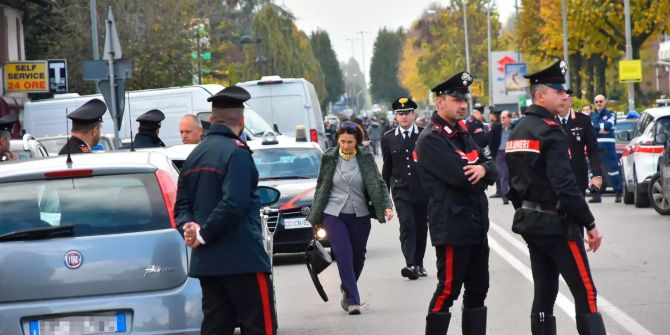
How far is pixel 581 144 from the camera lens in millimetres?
14000

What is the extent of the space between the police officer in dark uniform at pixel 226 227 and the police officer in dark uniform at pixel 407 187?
21.6 feet

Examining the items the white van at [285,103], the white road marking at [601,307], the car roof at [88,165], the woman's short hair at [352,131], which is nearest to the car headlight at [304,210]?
the white road marking at [601,307]

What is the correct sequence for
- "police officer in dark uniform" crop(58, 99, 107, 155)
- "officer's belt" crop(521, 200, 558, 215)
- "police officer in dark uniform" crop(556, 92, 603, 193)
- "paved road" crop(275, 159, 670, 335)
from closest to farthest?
"officer's belt" crop(521, 200, 558, 215) → "paved road" crop(275, 159, 670, 335) → "police officer in dark uniform" crop(58, 99, 107, 155) → "police officer in dark uniform" crop(556, 92, 603, 193)

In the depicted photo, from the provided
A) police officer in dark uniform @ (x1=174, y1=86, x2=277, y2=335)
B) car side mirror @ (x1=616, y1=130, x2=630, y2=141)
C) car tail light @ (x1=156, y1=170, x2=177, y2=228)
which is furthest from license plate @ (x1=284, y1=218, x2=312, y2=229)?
police officer in dark uniform @ (x1=174, y1=86, x2=277, y2=335)

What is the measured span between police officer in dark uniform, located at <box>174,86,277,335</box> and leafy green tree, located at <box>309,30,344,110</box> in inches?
6661

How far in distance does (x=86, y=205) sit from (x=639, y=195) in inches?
656

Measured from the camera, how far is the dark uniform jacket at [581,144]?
12773 mm

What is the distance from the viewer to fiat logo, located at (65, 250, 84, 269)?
710 centimetres

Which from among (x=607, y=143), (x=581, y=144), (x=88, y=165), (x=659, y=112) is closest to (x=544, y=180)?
(x=88, y=165)

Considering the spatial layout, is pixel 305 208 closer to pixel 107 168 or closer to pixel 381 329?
pixel 381 329

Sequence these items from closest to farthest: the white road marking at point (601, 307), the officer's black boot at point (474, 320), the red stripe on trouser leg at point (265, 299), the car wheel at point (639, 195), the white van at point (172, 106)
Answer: the red stripe on trouser leg at point (265, 299) < the officer's black boot at point (474, 320) < the white road marking at point (601, 307) < the car wheel at point (639, 195) < the white van at point (172, 106)

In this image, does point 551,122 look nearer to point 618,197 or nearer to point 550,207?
point 550,207

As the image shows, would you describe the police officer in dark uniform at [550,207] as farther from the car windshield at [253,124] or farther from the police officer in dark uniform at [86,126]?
the car windshield at [253,124]

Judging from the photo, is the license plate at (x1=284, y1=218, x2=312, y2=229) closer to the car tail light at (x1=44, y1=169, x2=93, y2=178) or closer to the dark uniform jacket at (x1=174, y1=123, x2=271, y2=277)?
the car tail light at (x1=44, y1=169, x2=93, y2=178)
